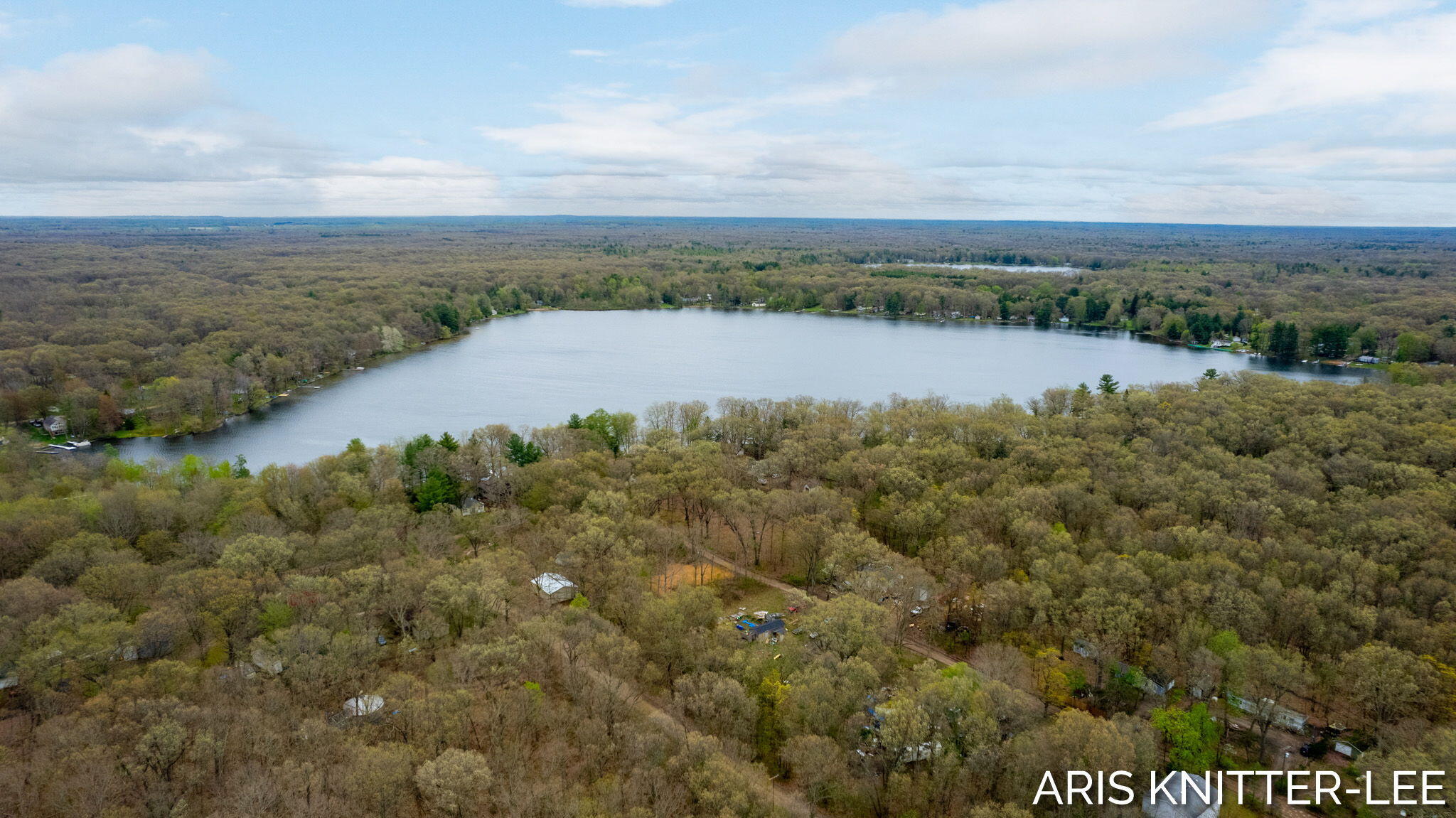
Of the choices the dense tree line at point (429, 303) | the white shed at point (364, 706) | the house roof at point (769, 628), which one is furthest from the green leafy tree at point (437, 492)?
the dense tree line at point (429, 303)

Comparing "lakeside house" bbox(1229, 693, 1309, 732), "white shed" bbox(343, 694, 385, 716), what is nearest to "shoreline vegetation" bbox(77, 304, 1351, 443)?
"white shed" bbox(343, 694, 385, 716)

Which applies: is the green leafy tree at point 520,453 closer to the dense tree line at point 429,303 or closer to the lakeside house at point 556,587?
the lakeside house at point 556,587

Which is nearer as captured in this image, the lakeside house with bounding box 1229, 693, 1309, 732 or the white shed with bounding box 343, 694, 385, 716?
the white shed with bounding box 343, 694, 385, 716

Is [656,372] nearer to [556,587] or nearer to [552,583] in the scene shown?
[552,583]

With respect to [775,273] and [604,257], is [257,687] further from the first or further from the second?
[604,257]

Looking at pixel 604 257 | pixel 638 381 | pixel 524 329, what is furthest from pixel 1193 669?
pixel 604 257

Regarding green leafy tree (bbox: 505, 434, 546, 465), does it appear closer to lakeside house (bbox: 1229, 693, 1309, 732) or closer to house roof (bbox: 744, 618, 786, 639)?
house roof (bbox: 744, 618, 786, 639)
